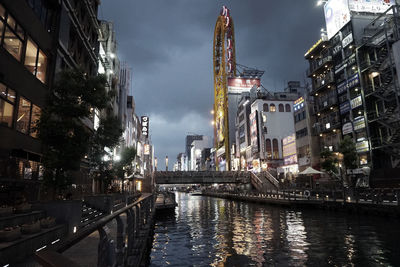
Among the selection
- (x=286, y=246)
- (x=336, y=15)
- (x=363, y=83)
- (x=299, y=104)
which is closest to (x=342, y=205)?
(x=286, y=246)

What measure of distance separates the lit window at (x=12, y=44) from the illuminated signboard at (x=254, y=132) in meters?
80.4

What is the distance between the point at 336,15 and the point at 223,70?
2944 inches

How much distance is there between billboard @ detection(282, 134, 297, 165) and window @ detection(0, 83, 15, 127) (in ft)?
213

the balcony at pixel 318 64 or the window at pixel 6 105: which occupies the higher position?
the balcony at pixel 318 64

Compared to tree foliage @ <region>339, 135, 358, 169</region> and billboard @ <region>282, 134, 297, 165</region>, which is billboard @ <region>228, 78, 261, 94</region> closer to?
billboard @ <region>282, 134, 297, 165</region>

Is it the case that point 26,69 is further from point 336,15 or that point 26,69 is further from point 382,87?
point 336,15

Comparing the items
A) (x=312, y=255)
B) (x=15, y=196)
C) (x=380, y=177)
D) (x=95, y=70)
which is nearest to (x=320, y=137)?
(x=380, y=177)

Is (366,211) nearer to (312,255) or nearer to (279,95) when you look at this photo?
(312,255)

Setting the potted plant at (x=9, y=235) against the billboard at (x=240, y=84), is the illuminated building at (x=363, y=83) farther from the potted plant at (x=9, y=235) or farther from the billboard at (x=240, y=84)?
the billboard at (x=240, y=84)

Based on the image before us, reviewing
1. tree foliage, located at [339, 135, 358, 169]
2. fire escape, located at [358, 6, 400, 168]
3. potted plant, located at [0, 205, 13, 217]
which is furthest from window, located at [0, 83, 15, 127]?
fire escape, located at [358, 6, 400, 168]

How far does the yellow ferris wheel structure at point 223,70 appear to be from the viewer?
126438 millimetres

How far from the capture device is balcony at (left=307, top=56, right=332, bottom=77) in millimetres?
57062

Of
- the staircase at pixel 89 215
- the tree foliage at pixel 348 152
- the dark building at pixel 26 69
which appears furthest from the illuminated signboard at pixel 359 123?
the dark building at pixel 26 69

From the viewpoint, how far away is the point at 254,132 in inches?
3809
